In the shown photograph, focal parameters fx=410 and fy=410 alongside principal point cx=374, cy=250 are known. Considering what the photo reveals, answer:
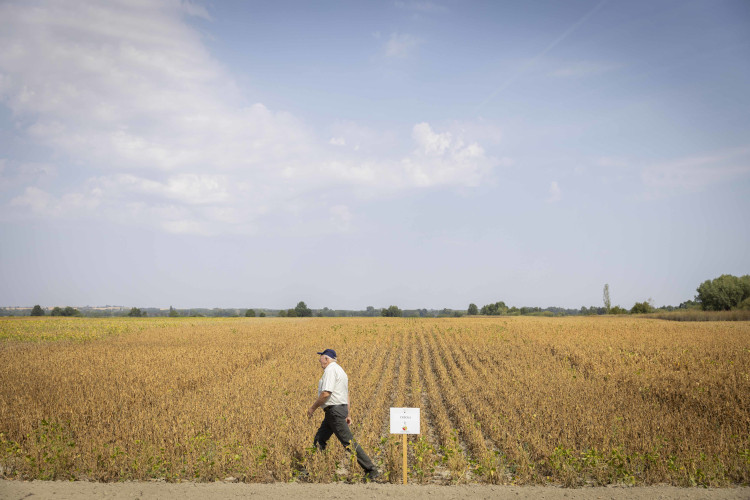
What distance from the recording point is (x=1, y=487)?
6977mm

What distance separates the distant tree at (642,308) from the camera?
86000 millimetres

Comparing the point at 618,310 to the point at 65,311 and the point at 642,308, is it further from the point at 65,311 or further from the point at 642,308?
the point at 65,311

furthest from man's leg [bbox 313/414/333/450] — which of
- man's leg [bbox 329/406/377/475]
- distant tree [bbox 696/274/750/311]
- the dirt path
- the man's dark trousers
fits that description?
distant tree [bbox 696/274/750/311]

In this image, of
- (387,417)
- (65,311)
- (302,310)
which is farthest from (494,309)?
(387,417)

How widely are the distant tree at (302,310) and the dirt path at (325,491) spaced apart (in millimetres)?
127583

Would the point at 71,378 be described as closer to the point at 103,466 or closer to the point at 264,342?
the point at 103,466

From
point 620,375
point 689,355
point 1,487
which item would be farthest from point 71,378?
point 689,355

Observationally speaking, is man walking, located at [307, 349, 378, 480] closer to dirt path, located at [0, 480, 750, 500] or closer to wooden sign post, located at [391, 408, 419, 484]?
dirt path, located at [0, 480, 750, 500]

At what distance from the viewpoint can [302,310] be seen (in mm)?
133875

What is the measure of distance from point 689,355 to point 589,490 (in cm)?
1499

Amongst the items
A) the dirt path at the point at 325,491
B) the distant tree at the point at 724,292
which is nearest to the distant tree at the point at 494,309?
the distant tree at the point at 724,292

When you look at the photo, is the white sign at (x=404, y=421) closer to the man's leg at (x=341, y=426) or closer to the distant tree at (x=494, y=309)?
the man's leg at (x=341, y=426)

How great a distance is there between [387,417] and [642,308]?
94.1 meters

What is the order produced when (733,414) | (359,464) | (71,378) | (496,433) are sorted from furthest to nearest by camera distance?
(71,378) → (733,414) → (496,433) → (359,464)
